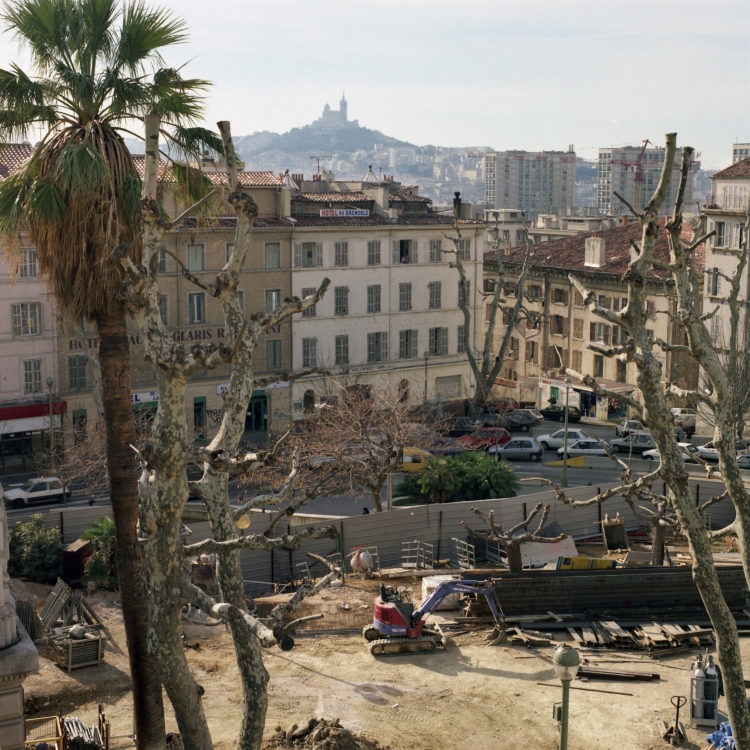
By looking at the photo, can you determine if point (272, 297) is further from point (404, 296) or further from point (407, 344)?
point (407, 344)

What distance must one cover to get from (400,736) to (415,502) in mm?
18837

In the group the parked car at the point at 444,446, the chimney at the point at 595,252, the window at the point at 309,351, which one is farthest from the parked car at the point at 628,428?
the window at the point at 309,351

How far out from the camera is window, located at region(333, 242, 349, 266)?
2353 inches

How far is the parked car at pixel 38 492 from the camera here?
4306 cm

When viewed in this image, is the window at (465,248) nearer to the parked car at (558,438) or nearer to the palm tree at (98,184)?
the parked car at (558,438)

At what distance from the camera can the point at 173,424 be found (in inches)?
561

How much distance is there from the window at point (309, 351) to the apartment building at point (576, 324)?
15117 millimetres

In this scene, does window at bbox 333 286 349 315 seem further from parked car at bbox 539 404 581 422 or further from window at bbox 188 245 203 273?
parked car at bbox 539 404 581 422

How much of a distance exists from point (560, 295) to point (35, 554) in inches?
1831

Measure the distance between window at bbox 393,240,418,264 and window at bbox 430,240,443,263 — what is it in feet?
3.81

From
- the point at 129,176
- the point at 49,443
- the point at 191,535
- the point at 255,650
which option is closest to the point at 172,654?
the point at 255,650

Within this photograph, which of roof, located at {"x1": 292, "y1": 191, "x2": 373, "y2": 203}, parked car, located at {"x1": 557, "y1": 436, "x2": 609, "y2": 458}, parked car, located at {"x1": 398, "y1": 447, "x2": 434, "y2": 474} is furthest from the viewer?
roof, located at {"x1": 292, "y1": 191, "x2": 373, "y2": 203}

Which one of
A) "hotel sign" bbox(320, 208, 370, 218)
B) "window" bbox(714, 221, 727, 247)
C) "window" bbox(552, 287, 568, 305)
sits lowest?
"window" bbox(552, 287, 568, 305)

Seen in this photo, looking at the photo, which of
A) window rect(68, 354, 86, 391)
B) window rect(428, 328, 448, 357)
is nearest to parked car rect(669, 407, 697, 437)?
window rect(428, 328, 448, 357)
